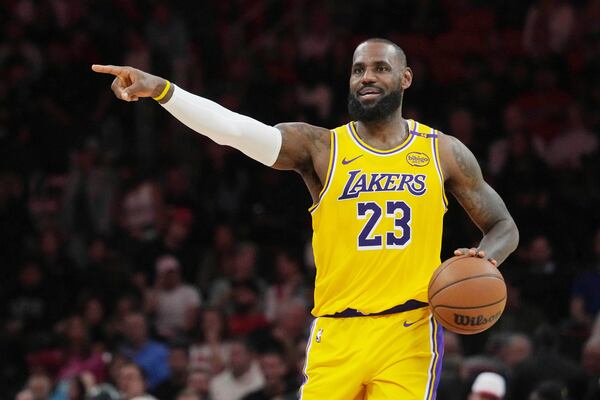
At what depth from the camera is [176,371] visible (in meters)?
12.0

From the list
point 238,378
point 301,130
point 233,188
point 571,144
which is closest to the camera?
point 301,130

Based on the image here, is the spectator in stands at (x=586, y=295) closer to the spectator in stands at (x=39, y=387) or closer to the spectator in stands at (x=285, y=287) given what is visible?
the spectator in stands at (x=285, y=287)

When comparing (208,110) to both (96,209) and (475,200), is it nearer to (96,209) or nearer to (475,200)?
(475,200)

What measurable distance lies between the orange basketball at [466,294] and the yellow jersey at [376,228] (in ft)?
0.75

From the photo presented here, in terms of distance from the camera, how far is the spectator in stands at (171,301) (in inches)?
521

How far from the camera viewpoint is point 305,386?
6.36 m

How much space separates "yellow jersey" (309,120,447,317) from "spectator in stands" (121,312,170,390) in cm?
600

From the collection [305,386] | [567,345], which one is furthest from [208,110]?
[567,345]

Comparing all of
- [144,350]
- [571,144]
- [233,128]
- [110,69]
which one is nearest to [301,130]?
[233,128]

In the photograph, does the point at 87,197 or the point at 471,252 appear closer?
the point at 471,252

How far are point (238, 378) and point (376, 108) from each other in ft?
18.9

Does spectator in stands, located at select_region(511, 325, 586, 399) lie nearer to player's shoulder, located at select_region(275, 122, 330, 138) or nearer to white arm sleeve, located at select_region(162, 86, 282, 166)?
player's shoulder, located at select_region(275, 122, 330, 138)

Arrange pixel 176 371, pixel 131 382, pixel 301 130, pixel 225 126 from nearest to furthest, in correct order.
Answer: pixel 225 126, pixel 301 130, pixel 131 382, pixel 176 371

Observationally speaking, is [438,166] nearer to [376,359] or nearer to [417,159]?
[417,159]
